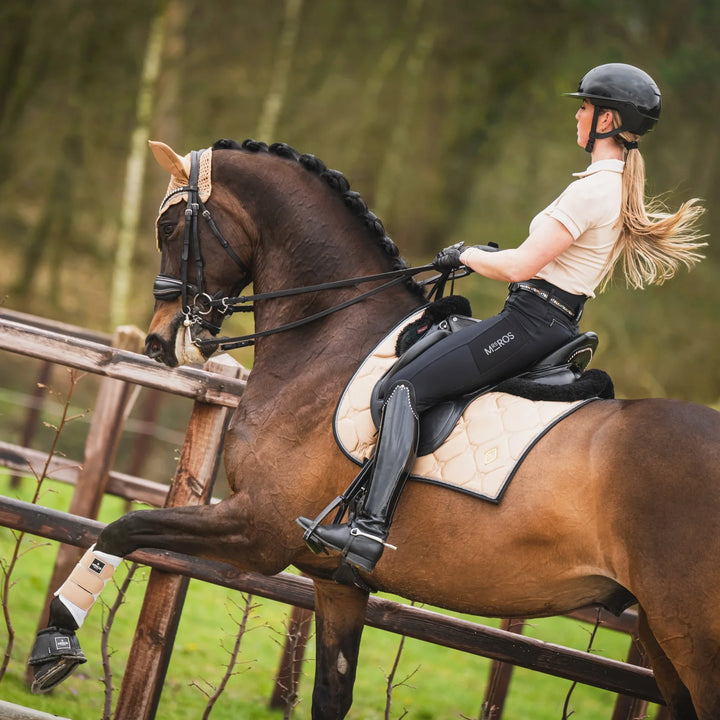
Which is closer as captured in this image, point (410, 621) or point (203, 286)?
point (203, 286)

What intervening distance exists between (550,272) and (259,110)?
16105 mm

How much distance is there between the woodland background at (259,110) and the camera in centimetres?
1822

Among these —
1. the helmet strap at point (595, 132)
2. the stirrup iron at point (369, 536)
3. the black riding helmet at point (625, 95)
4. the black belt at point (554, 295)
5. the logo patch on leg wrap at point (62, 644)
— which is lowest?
the logo patch on leg wrap at point (62, 644)

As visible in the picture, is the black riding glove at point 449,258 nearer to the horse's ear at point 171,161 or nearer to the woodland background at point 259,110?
the horse's ear at point 171,161

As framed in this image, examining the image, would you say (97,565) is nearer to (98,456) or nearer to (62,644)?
(62,644)

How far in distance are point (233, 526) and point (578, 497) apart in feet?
4.59

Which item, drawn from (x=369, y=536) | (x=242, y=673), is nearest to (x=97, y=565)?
(x=369, y=536)

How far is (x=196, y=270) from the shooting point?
3984 mm

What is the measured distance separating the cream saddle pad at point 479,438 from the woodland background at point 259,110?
48.5ft

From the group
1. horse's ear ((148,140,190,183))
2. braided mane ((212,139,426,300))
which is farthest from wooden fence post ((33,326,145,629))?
braided mane ((212,139,426,300))

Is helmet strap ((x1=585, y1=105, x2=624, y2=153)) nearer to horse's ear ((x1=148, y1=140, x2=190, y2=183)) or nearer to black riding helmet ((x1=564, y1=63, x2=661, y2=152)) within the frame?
black riding helmet ((x1=564, y1=63, x2=661, y2=152))

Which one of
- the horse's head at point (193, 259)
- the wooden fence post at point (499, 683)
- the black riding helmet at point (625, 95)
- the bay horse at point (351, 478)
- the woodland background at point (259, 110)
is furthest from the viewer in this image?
the woodland background at point (259, 110)

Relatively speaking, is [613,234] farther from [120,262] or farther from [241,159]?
[120,262]

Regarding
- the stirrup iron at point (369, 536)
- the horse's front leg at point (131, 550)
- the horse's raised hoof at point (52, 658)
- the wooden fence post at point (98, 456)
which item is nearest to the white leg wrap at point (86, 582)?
the horse's front leg at point (131, 550)
